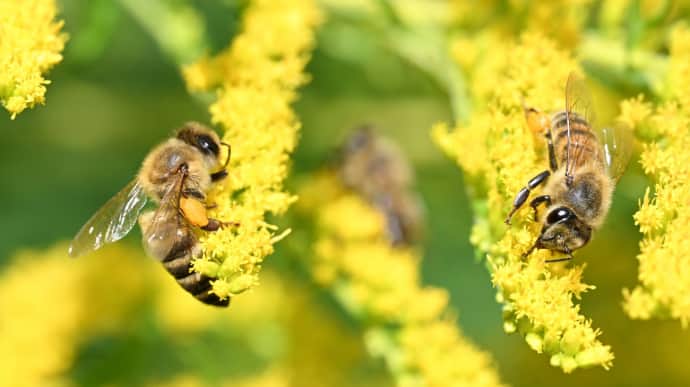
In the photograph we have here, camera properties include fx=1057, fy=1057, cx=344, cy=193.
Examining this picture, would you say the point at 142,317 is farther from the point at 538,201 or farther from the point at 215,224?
the point at 538,201

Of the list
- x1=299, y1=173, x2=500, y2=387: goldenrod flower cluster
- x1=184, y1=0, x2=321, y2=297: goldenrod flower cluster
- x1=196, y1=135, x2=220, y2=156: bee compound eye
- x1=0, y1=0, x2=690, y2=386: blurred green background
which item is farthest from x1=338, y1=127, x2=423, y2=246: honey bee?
x1=196, y1=135, x2=220, y2=156: bee compound eye

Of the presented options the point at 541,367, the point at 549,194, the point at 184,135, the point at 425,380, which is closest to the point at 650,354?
the point at 541,367

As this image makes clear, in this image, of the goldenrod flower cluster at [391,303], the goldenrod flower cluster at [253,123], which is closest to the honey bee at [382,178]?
the goldenrod flower cluster at [391,303]

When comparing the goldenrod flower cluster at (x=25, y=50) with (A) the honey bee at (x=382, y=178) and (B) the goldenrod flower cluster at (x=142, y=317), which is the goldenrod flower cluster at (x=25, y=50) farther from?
(A) the honey bee at (x=382, y=178)

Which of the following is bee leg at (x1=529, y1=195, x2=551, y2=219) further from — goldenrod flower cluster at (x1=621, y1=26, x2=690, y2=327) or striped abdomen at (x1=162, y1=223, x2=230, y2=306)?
striped abdomen at (x1=162, y1=223, x2=230, y2=306)

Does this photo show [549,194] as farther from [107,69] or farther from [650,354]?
[107,69]

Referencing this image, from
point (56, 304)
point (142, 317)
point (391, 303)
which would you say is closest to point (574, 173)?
point (391, 303)

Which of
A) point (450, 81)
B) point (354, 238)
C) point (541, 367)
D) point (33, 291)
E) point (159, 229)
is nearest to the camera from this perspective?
point (159, 229)
